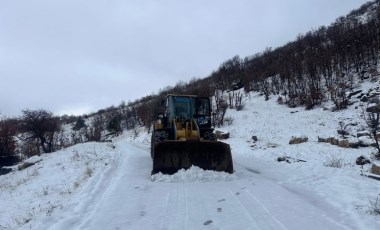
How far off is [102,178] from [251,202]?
217 inches

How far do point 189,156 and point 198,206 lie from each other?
12.8ft

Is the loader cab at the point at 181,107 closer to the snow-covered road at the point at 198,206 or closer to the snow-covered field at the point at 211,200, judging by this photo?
the snow-covered field at the point at 211,200

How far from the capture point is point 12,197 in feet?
45.9

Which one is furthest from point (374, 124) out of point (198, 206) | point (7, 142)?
point (7, 142)

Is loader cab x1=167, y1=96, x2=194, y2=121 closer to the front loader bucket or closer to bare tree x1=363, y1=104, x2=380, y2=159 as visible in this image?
the front loader bucket

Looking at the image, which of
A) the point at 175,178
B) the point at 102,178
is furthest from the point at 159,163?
the point at 102,178

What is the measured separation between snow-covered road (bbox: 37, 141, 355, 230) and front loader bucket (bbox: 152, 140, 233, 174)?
1.56ft

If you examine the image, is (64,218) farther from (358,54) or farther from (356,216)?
(358,54)

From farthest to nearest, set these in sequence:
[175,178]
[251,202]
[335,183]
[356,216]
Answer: [175,178]
[335,183]
[251,202]
[356,216]

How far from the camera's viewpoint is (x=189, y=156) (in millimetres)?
11875

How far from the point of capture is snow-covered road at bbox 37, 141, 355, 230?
21.9 ft

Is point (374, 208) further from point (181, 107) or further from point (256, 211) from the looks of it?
point (181, 107)

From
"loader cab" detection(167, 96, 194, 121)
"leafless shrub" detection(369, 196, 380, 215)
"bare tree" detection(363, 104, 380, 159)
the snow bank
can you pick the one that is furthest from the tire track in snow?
"bare tree" detection(363, 104, 380, 159)

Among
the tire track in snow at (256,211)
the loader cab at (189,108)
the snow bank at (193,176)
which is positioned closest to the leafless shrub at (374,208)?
the tire track in snow at (256,211)
